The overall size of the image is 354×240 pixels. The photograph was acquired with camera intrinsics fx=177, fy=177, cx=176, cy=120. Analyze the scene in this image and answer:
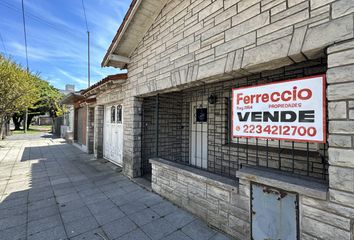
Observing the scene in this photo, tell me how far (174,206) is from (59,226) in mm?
2096

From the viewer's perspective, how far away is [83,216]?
11.1ft

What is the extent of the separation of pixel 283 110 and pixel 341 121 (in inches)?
24.1

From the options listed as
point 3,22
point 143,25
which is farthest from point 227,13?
point 3,22

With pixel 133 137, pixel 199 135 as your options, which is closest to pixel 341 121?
pixel 199 135

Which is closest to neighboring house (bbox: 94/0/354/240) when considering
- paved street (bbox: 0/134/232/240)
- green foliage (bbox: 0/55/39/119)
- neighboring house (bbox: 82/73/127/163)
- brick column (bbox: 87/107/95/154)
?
paved street (bbox: 0/134/232/240)

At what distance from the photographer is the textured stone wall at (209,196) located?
2639 mm

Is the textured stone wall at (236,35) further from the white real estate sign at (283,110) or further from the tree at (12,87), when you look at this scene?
the tree at (12,87)

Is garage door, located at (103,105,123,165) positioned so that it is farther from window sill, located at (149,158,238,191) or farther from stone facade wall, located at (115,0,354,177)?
window sill, located at (149,158,238,191)

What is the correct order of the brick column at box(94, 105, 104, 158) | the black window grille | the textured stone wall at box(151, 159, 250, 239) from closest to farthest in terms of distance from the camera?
the textured stone wall at box(151, 159, 250, 239), the black window grille, the brick column at box(94, 105, 104, 158)

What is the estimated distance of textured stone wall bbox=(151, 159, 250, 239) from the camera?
2.64 m

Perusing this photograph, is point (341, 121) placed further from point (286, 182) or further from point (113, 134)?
point (113, 134)

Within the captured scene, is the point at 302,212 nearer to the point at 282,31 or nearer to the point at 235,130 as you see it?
the point at 235,130

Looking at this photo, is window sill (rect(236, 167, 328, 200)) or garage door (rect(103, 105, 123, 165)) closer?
window sill (rect(236, 167, 328, 200))

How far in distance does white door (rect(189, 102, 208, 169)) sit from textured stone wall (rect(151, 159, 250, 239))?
1.72 meters
